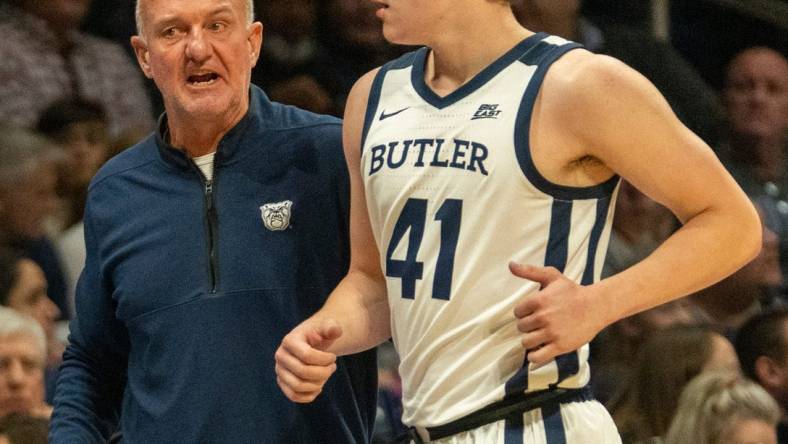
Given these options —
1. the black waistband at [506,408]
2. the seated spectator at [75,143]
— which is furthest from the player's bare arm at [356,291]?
the seated spectator at [75,143]

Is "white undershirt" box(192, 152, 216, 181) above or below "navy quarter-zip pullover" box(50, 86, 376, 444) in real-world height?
above

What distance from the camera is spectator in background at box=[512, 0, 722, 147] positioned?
244 inches

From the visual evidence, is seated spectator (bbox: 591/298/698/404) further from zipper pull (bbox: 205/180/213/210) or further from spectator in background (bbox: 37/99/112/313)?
zipper pull (bbox: 205/180/213/210)

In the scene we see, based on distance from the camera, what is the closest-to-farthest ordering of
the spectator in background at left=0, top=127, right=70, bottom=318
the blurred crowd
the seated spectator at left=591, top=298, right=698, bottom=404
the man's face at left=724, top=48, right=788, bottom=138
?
the blurred crowd, the spectator in background at left=0, top=127, right=70, bottom=318, the seated spectator at left=591, top=298, right=698, bottom=404, the man's face at left=724, top=48, right=788, bottom=138

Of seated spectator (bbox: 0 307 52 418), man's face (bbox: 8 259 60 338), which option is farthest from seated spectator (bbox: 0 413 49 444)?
man's face (bbox: 8 259 60 338)

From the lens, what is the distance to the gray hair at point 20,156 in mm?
5125

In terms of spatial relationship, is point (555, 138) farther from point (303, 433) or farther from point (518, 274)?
point (303, 433)

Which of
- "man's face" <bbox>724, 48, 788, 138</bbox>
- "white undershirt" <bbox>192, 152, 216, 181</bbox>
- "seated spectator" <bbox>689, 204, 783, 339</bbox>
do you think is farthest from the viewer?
"man's face" <bbox>724, 48, 788, 138</bbox>

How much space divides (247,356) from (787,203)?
3734mm

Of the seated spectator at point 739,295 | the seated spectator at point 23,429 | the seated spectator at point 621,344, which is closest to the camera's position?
the seated spectator at point 23,429

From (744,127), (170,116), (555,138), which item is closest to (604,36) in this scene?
(744,127)

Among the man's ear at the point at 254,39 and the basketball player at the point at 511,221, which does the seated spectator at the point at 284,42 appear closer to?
the man's ear at the point at 254,39

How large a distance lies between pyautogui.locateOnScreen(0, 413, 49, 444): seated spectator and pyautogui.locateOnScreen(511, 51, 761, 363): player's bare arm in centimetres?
216

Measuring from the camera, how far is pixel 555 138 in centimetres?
255
